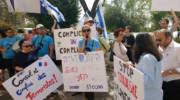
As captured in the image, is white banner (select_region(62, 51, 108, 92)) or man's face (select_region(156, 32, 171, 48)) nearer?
man's face (select_region(156, 32, 171, 48))

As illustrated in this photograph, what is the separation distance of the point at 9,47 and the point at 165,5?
413 centimetres

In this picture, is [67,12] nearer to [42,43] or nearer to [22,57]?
[42,43]

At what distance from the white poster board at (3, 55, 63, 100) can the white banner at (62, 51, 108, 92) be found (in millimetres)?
263

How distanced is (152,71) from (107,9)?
73242 millimetres

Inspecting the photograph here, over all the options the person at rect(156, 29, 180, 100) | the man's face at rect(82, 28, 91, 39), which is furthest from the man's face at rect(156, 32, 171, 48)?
the man's face at rect(82, 28, 91, 39)

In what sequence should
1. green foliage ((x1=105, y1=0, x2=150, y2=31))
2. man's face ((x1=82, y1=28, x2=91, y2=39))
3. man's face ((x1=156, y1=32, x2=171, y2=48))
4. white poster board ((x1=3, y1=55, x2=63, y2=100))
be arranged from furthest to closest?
green foliage ((x1=105, y1=0, x2=150, y2=31)) < man's face ((x1=82, y1=28, x2=91, y2=39)) < white poster board ((x1=3, y1=55, x2=63, y2=100)) < man's face ((x1=156, y1=32, x2=171, y2=48))

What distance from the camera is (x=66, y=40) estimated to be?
36.9 feet

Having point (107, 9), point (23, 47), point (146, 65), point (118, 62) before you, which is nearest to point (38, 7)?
point (23, 47)

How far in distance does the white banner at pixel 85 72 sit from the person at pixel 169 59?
7.86 feet

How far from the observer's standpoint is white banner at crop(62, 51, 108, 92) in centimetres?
915

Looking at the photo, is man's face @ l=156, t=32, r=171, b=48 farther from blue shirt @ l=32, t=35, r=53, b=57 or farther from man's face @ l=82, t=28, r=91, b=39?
blue shirt @ l=32, t=35, r=53, b=57

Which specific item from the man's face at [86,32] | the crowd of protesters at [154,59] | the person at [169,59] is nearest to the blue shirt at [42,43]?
the crowd of protesters at [154,59]

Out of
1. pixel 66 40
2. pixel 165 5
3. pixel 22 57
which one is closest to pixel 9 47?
pixel 66 40

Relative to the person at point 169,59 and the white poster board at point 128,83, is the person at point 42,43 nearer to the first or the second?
the white poster board at point 128,83
